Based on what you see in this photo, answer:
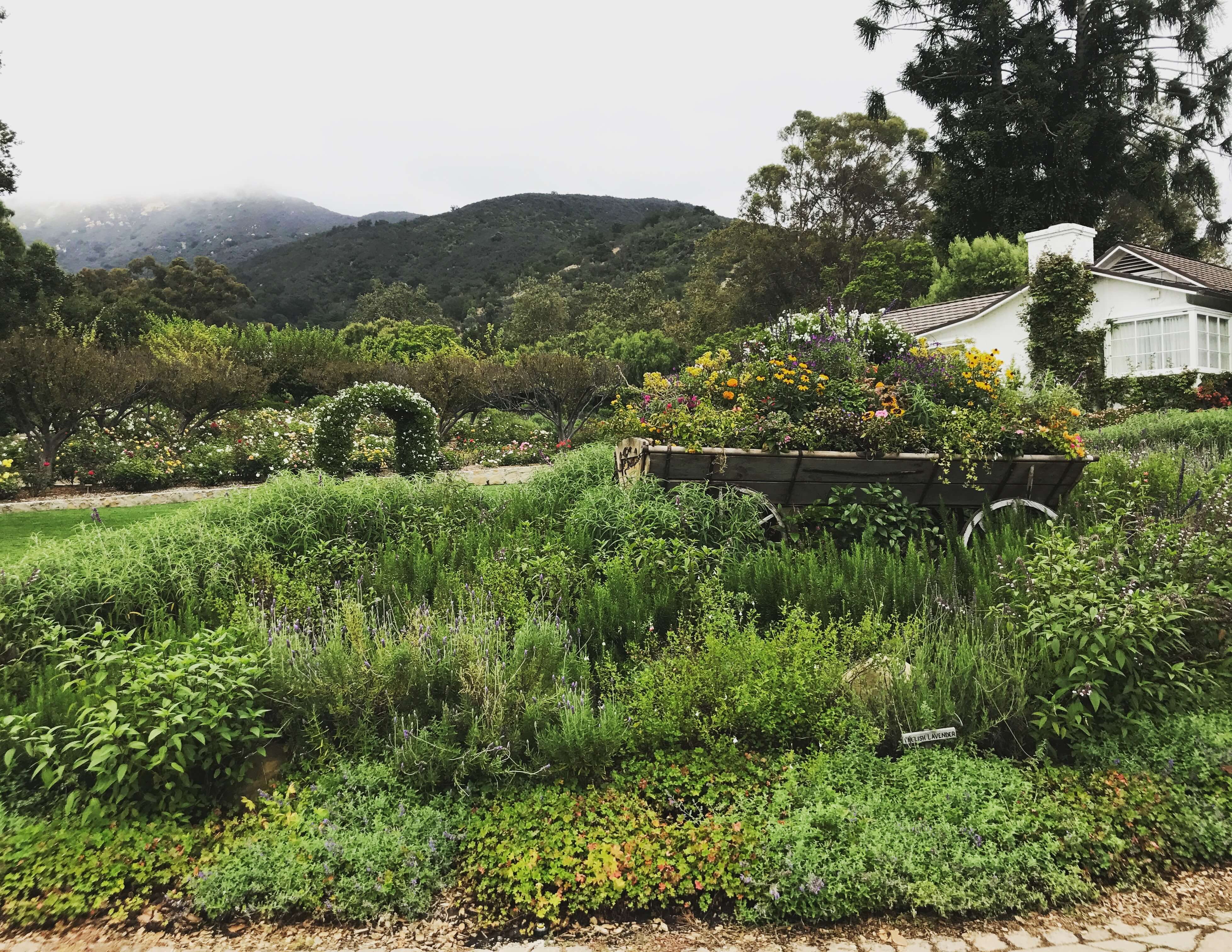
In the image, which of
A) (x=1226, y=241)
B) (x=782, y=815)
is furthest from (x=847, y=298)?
(x=782, y=815)

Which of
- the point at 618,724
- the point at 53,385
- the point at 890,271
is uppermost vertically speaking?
the point at 890,271

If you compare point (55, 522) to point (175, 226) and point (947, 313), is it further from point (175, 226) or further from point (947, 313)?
point (175, 226)

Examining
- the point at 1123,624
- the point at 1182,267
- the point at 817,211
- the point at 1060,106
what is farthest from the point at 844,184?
the point at 1123,624

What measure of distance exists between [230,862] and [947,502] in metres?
4.79

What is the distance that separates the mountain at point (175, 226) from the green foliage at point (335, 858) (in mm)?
63855

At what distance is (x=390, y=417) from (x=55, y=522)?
12.6ft

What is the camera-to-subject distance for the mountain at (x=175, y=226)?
265 ft

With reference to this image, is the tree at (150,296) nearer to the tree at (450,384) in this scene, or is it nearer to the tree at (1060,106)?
the tree at (450,384)

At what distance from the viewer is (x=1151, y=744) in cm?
289

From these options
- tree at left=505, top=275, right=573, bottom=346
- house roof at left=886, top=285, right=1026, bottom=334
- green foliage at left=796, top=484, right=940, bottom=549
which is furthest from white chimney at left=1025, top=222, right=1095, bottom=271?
tree at left=505, top=275, right=573, bottom=346

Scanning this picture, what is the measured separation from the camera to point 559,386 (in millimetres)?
17797

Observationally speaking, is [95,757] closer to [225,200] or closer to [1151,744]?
[1151,744]

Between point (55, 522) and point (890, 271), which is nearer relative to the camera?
point (55, 522)

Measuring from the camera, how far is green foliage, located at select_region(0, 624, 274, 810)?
2580 mm
